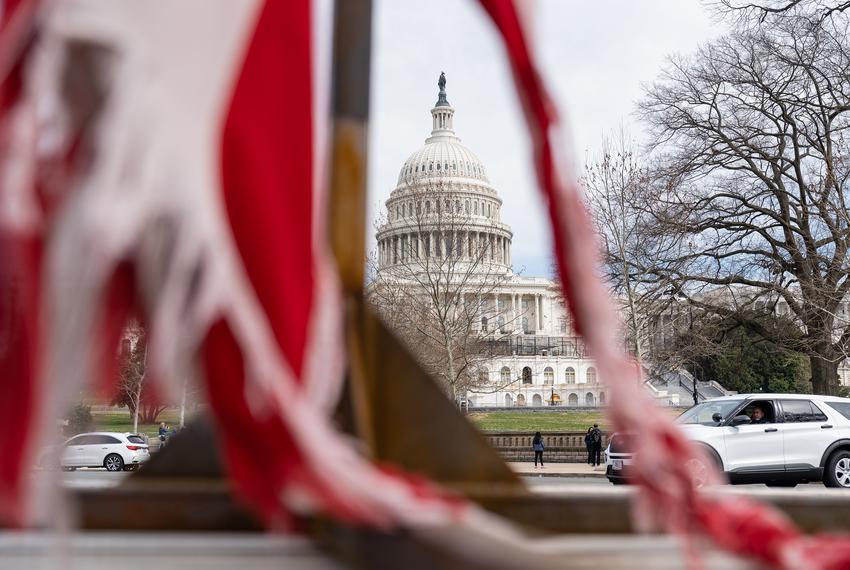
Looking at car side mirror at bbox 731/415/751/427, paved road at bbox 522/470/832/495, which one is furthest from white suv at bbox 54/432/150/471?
car side mirror at bbox 731/415/751/427

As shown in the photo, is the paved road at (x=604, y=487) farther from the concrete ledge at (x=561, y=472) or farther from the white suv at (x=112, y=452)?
the white suv at (x=112, y=452)

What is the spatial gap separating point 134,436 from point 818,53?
1769 cm

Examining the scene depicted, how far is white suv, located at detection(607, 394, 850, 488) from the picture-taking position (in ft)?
38.3

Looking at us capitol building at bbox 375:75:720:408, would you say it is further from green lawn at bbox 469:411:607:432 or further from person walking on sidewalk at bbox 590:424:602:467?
person walking on sidewalk at bbox 590:424:602:467

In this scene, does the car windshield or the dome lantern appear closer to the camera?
the car windshield

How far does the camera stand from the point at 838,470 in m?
11.8

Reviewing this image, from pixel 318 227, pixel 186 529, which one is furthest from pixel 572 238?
pixel 186 529

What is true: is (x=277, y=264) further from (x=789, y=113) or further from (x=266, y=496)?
(x=789, y=113)

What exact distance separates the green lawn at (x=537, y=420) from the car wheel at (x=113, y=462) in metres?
16.7

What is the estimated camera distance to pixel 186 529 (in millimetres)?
1641

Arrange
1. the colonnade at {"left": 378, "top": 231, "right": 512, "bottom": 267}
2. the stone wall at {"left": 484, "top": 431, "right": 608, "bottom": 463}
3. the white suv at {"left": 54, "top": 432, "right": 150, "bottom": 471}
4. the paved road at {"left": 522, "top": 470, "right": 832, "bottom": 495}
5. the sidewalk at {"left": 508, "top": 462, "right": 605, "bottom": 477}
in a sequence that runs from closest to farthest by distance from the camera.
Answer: the paved road at {"left": 522, "top": 470, "right": 832, "bottom": 495} < the sidewalk at {"left": 508, "top": 462, "right": 605, "bottom": 477} < the white suv at {"left": 54, "top": 432, "right": 150, "bottom": 471} < the stone wall at {"left": 484, "top": 431, "right": 608, "bottom": 463} < the colonnade at {"left": 378, "top": 231, "right": 512, "bottom": 267}

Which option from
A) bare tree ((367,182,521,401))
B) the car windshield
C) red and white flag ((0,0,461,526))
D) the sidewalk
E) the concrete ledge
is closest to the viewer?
red and white flag ((0,0,461,526))

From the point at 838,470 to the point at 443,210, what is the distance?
17105mm

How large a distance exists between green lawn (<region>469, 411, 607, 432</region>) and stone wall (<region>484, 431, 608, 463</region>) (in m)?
7.62
